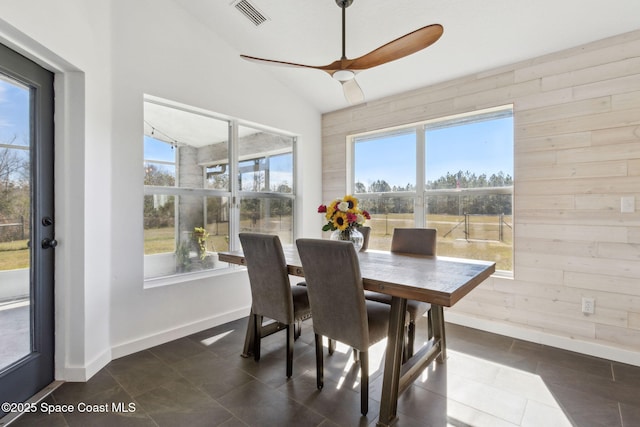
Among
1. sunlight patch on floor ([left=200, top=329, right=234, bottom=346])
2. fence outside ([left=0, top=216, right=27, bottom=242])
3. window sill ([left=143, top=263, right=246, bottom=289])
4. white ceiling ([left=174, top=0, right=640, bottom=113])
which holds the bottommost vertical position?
sunlight patch on floor ([left=200, top=329, right=234, bottom=346])

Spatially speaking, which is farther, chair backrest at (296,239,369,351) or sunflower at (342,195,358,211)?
sunflower at (342,195,358,211)

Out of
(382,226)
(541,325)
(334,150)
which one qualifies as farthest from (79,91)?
(541,325)

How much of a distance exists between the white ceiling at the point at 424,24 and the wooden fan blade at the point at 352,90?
2.21 ft

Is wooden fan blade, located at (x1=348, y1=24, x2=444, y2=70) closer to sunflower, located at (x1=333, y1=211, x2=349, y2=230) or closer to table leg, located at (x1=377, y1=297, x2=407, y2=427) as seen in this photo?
sunflower, located at (x1=333, y1=211, x2=349, y2=230)

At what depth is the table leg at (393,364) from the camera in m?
1.68

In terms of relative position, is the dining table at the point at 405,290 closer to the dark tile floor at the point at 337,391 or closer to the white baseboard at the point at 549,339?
the dark tile floor at the point at 337,391

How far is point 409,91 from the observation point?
139 inches

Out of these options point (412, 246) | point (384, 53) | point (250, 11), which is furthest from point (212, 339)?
point (250, 11)

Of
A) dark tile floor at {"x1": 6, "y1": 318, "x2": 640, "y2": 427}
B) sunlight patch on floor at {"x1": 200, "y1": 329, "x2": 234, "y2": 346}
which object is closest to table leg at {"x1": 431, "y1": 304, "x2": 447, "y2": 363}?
dark tile floor at {"x1": 6, "y1": 318, "x2": 640, "y2": 427}

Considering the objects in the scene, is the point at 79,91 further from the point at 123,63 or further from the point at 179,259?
the point at 179,259

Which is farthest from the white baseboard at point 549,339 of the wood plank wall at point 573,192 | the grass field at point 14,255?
the grass field at point 14,255

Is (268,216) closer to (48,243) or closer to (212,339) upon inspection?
(212,339)

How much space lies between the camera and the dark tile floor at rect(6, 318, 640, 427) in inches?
68.5

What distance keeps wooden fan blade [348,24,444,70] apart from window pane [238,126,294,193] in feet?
6.18
